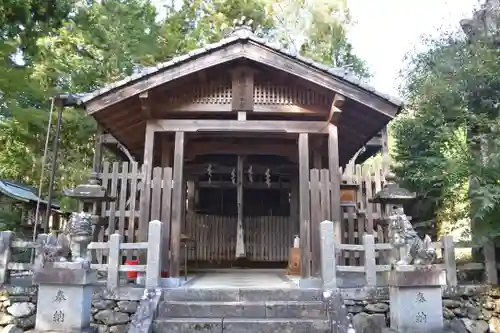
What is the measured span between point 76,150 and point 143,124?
25.0ft

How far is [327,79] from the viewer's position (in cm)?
898

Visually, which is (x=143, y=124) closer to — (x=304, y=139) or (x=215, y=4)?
(x=304, y=139)

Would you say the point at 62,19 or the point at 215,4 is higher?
the point at 215,4

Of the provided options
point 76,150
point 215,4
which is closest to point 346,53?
point 215,4

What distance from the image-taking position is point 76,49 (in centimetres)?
1576

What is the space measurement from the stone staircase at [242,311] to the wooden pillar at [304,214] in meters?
1.29

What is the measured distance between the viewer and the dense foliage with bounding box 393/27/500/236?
7992 millimetres

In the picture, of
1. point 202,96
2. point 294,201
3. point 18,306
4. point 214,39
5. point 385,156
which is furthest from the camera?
point 214,39

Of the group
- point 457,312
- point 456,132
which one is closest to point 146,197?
point 457,312

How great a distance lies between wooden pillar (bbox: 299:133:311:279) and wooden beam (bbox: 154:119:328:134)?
0.27 meters

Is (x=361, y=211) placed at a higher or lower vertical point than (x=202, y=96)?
lower

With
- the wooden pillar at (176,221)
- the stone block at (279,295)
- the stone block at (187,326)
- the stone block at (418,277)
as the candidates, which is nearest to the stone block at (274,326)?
the stone block at (187,326)

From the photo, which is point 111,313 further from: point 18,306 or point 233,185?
point 233,185

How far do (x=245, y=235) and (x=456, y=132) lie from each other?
270 inches
